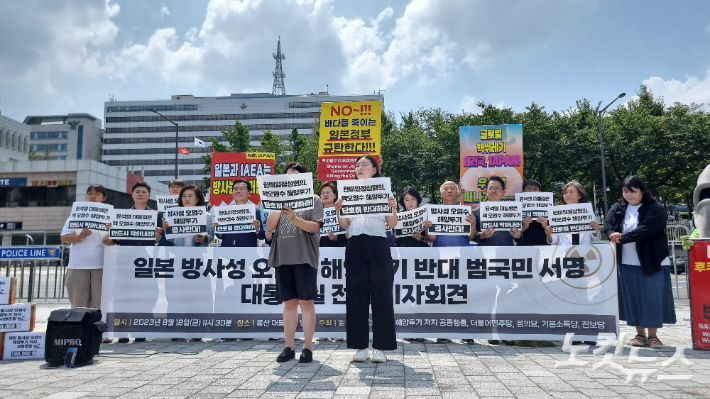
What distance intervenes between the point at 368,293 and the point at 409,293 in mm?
1457

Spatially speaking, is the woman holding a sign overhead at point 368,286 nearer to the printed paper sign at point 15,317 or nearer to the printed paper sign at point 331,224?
the printed paper sign at point 331,224

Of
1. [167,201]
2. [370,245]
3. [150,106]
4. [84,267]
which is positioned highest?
[150,106]

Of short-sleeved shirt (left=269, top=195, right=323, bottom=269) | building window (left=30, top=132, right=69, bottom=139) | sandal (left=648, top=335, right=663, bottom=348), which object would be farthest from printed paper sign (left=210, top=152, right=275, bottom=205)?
building window (left=30, top=132, right=69, bottom=139)

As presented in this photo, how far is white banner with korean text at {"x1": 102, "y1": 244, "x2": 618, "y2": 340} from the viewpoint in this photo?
6.03m

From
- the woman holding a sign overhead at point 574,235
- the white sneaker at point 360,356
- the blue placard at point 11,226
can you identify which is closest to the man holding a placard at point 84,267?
the white sneaker at point 360,356

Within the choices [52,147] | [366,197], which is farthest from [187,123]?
[366,197]

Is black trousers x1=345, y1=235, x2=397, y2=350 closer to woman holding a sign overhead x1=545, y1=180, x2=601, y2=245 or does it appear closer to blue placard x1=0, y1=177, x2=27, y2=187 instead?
woman holding a sign overhead x1=545, y1=180, x2=601, y2=245

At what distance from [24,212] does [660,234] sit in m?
47.1

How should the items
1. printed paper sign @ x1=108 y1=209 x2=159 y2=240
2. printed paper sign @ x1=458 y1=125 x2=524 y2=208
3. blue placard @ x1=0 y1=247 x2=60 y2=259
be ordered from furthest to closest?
printed paper sign @ x1=458 y1=125 x2=524 y2=208 → blue placard @ x1=0 y1=247 x2=60 y2=259 → printed paper sign @ x1=108 y1=209 x2=159 y2=240

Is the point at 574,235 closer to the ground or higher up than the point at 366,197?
closer to the ground

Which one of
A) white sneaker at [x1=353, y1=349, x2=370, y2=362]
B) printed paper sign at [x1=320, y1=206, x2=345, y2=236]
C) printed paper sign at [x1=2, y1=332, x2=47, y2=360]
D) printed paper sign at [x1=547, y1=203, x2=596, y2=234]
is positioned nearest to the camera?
white sneaker at [x1=353, y1=349, x2=370, y2=362]

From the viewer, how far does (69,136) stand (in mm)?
98812

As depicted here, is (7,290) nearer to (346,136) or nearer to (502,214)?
(502,214)

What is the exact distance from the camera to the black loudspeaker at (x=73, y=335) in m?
4.96
